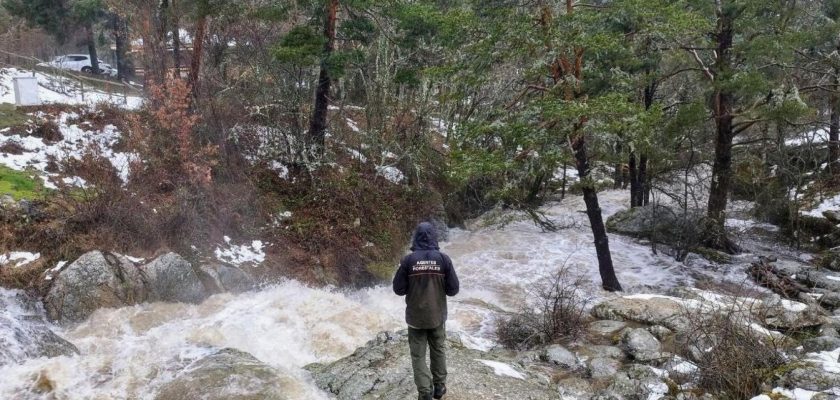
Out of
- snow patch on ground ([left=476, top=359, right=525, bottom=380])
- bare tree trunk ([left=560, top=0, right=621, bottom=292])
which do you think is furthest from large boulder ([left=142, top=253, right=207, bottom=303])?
bare tree trunk ([left=560, top=0, right=621, bottom=292])

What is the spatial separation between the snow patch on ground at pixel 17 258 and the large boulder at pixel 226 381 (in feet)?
12.1

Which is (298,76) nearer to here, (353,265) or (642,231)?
(353,265)

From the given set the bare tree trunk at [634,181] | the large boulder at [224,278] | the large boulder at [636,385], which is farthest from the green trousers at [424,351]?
the bare tree trunk at [634,181]

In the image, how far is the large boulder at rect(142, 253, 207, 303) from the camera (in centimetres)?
954

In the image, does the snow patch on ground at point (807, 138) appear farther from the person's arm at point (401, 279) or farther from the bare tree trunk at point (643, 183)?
the person's arm at point (401, 279)

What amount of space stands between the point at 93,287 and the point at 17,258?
1335mm

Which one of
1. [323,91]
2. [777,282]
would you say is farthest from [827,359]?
[323,91]

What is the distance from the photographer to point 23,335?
7625mm

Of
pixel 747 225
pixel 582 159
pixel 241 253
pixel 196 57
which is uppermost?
pixel 196 57

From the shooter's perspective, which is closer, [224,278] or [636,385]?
[636,385]

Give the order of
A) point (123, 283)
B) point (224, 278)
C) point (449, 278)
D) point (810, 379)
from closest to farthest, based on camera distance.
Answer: point (449, 278) < point (810, 379) < point (123, 283) < point (224, 278)

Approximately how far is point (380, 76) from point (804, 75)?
1358cm

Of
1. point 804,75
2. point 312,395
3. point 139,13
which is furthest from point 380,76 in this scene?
point 804,75

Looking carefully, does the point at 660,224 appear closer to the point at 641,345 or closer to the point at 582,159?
the point at 582,159
